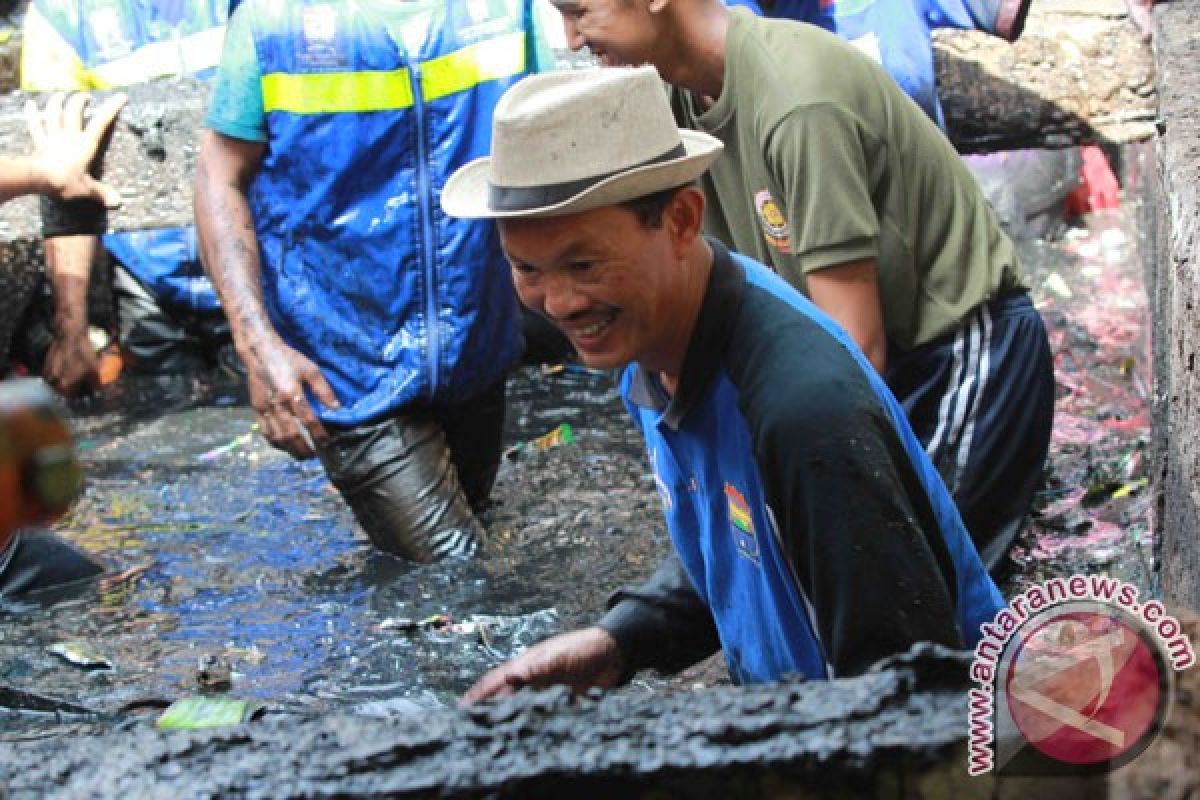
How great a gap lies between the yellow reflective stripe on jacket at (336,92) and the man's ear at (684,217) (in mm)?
2588

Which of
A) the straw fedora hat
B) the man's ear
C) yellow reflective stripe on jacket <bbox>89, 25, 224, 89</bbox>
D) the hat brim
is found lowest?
yellow reflective stripe on jacket <bbox>89, 25, 224, 89</bbox>

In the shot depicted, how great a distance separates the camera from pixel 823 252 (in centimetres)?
381

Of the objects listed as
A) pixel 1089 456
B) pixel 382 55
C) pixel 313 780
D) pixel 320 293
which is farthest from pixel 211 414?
pixel 313 780

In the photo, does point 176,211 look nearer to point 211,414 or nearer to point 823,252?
point 211,414

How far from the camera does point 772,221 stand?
13.2 ft

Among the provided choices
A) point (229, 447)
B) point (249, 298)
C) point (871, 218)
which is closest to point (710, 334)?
point (871, 218)

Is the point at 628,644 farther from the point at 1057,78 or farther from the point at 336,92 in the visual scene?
the point at 1057,78

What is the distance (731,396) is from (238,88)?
2945mm

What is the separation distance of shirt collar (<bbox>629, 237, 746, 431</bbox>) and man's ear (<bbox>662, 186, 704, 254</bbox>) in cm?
5

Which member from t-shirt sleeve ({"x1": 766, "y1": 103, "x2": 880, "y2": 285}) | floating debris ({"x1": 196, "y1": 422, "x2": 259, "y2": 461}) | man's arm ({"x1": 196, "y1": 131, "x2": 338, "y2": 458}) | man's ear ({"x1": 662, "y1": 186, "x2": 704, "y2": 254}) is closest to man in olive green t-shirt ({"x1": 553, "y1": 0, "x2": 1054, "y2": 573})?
t-shirt sleeve ({"x1": 766, "y1": 103, "x2": 880, "y2": 285})

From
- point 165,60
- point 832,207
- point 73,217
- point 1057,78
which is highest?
point 832,207

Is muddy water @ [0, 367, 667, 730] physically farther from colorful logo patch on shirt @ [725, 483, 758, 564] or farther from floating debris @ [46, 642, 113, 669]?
colorful logo patch on shirt @ [725, 483, 758, 564]

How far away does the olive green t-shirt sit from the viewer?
12.5ft

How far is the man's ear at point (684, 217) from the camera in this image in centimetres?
282
